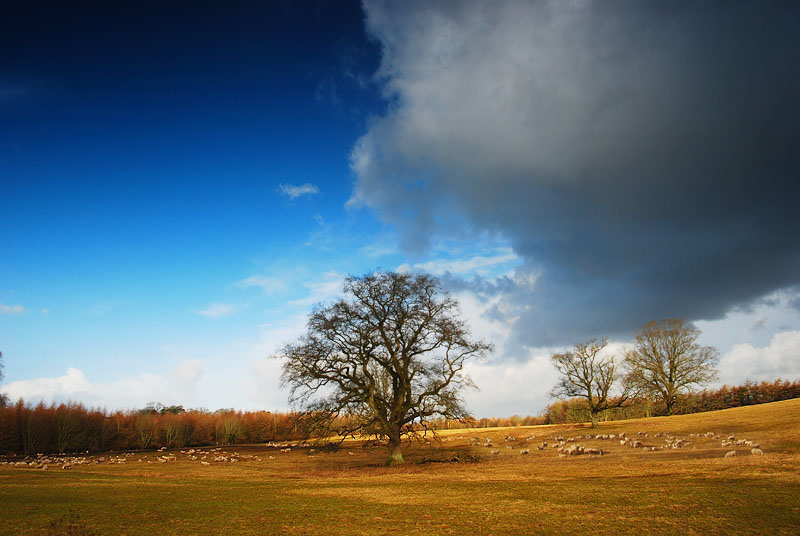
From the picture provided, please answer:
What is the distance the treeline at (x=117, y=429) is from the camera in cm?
7762

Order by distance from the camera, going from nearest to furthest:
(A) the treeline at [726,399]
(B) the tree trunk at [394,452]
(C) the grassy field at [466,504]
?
(C) the grassy field at [466,504]
(B) the tree trunk at [394,452]
(A) the treeline at [726,399]

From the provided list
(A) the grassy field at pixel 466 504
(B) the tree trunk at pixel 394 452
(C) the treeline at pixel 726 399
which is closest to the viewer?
(A) the grassy field at pixel 466 504

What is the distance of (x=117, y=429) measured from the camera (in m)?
93.0

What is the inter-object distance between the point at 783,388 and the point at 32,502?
103761 millimetres

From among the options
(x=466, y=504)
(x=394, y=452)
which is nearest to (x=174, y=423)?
(x=394, y=452)

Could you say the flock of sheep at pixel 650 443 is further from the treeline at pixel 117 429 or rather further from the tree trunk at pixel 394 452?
the treeline at pixel 117 429

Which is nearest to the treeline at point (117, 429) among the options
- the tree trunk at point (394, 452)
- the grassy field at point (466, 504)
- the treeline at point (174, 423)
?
the treeline at point (174, 423)

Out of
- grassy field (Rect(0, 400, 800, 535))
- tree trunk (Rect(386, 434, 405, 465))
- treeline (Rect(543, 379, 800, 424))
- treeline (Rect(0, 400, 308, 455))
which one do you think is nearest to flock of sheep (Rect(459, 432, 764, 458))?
grassy field (Rect(0, 400, 800, 535))

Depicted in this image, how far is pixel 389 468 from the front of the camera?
3212 centimetres

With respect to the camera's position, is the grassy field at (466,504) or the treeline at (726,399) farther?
the treeline at (726,399)

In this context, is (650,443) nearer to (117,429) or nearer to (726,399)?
(726,399)

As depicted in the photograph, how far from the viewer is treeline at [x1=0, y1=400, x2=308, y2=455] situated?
77.6 metres

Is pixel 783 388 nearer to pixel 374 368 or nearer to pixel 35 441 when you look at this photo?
pixel 374 368

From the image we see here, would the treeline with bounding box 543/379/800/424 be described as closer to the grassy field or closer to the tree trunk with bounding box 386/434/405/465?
the tree trunk with bounding box 386/434/405/465
